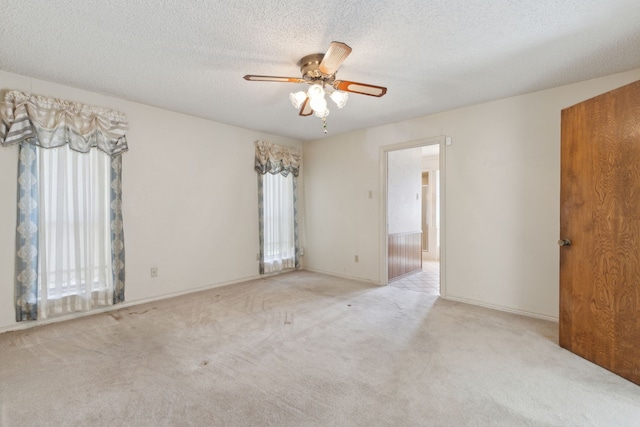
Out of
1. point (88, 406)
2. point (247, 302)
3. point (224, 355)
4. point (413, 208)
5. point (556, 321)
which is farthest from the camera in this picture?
point (413, 208)

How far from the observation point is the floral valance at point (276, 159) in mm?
4492

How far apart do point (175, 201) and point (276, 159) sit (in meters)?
1.72

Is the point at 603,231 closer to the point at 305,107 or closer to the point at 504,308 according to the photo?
the point at 504,308

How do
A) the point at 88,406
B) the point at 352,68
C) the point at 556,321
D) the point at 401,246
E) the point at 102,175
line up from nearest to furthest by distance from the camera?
the point at 88,406, the point at 352,68, the point at 556,321, the point at 102,175, the point at 401,246

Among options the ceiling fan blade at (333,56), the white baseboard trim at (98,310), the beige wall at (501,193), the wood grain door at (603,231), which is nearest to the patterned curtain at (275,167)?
the white baseboard trim at (98,310)

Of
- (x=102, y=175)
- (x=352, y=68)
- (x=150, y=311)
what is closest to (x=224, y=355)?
(x=150, y=311)

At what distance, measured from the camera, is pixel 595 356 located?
2047 millimetres

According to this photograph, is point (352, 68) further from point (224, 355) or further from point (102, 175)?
point (102, 175)

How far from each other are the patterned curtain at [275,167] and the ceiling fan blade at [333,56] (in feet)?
8.42

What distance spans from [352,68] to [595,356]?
9.45 ft

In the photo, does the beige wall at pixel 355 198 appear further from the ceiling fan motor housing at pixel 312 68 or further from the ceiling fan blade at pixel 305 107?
the ceiling fan motor housing at pixel 312 68

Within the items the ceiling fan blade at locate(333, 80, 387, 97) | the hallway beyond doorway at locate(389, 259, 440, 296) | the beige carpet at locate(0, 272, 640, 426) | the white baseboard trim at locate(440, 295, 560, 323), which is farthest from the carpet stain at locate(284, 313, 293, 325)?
the ceiling fan blade at locate(333, 80, 387, 97)

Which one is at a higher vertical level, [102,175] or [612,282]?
[102,175]

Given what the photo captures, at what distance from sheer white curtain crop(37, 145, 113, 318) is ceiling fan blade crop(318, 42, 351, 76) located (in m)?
2.64
